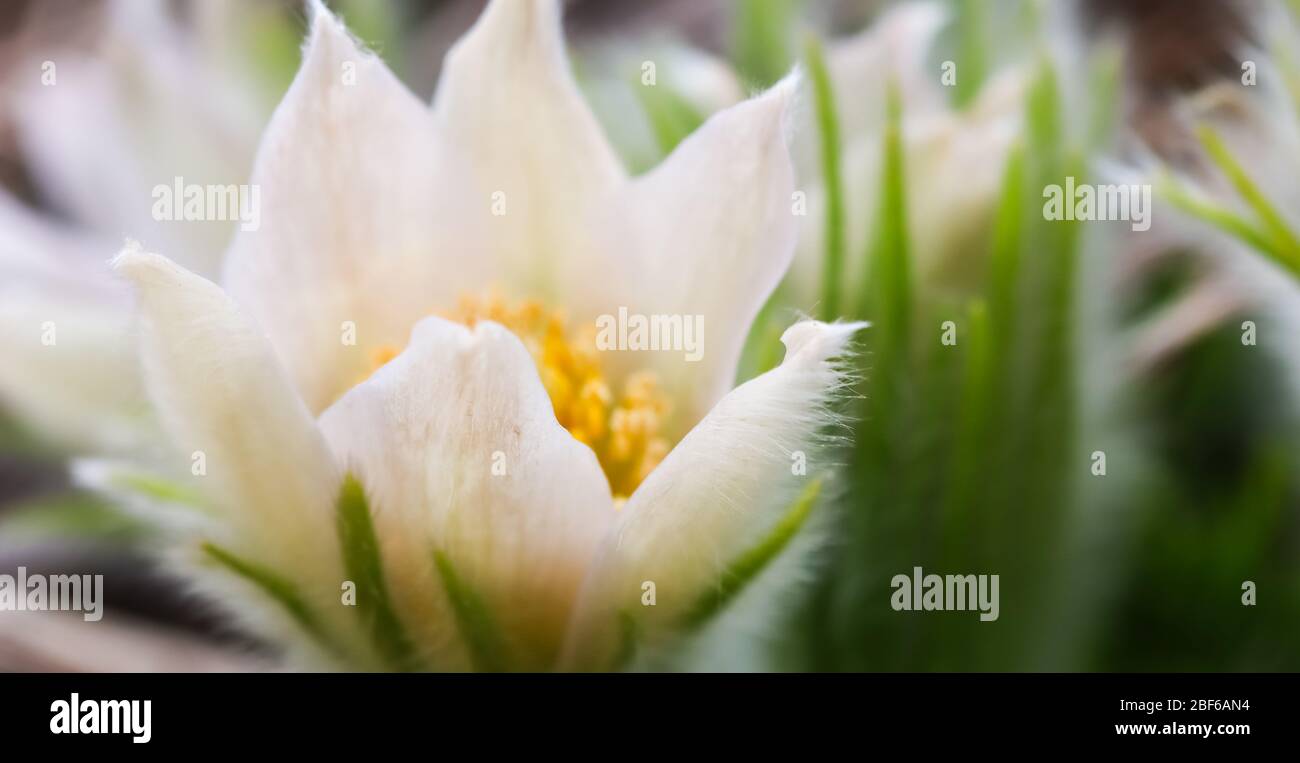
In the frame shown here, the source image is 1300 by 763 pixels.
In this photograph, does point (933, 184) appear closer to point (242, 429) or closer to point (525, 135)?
point (525, 135)

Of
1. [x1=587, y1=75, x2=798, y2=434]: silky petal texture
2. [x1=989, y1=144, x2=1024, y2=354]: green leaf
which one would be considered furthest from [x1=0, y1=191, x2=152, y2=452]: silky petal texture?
[x1=989, y1=144, x2=1024, y2=354]: green leaf

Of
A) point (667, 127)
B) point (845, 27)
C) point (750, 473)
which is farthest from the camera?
point (845, 27)

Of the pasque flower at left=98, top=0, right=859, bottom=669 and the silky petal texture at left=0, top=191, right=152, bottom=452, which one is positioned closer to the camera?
the pasque flower at left=98, top=0, right=859, bottom=669

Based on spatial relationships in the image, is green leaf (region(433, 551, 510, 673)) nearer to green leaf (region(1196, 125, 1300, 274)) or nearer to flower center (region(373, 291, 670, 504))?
flower center (region(373, 291, 670, 504))

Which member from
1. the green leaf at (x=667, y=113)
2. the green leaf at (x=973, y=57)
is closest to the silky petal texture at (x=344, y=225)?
the green leaf at (x=667, y=113)

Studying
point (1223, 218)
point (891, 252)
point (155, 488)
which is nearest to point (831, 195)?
point (891, 252)

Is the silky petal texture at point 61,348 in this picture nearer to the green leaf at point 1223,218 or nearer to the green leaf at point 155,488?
the green leaf at point 155,488

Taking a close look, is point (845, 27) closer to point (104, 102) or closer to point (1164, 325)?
point (1164, 325)
